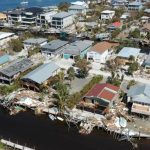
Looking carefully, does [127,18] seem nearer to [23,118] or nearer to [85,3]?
[85,3]

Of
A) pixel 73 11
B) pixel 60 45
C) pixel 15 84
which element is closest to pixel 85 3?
pixel 73 11

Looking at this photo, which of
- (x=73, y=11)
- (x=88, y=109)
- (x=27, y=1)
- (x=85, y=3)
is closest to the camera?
(x=88, y=109)

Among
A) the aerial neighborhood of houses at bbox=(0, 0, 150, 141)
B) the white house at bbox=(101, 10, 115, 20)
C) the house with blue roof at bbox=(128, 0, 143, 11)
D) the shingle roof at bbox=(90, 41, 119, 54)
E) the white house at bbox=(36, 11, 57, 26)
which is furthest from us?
the house with blue roof at bbox=(128, 0, 143, 11)

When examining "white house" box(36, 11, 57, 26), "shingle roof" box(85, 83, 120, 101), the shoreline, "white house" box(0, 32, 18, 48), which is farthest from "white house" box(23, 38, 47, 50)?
the shoreline

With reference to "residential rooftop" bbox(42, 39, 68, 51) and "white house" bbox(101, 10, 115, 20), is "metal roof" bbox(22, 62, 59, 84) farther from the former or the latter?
"white house" bbox(101, 10, 115, 20)

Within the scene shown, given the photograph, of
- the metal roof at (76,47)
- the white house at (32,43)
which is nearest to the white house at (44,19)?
the white house at (32,43)

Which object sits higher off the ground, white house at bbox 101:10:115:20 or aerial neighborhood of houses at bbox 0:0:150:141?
white house at bbox 101:10:115:20

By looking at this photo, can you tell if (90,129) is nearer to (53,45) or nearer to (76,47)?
(76,47)
